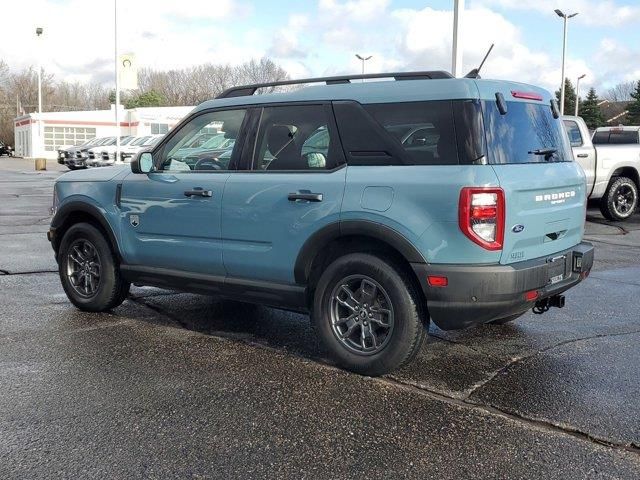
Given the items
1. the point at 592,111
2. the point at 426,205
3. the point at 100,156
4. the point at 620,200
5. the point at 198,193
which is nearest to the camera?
the point at 426,205

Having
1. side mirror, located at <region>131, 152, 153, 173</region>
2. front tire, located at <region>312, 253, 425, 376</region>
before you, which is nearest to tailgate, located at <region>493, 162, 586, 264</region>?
front tire, located at <region>312, 253, 425, 376</region>

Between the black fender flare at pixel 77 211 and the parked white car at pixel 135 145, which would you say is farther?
the parked white car at pixel 135 145

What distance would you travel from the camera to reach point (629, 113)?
6831 centimetres

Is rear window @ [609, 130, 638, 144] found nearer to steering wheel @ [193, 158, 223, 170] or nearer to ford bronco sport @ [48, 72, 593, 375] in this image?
ford bronco sport @ [48, 72, 593, 375]

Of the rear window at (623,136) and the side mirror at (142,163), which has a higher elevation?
the rear window at (623,136)

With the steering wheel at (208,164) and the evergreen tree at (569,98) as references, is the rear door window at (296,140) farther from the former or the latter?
the evergreen tree at (569,98)

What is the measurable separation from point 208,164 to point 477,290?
2.38m

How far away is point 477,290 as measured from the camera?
404 centimetres

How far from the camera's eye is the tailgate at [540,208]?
4082 mm

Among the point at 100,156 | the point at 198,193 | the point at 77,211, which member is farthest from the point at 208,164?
the point at 100,156

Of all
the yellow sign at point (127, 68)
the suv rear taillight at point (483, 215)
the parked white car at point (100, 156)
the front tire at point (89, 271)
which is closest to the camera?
the suv rear taillight at point (483, 215)

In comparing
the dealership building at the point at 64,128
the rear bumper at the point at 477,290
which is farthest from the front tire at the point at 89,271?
the dealership building at the point at 64,128

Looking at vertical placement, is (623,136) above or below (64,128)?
below

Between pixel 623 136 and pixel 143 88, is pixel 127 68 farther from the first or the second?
pixel 143 88
